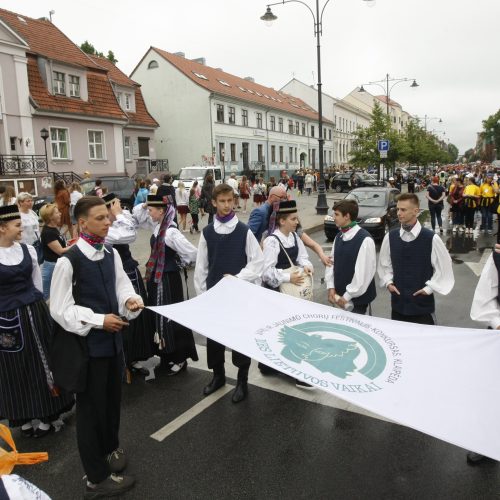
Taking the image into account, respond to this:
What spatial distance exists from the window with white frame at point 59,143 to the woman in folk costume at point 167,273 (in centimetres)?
2453

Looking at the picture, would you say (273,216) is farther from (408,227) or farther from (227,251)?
(408,227)

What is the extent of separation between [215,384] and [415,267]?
2276 mm

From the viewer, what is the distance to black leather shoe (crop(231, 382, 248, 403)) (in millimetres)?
4496

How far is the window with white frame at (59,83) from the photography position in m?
27.3

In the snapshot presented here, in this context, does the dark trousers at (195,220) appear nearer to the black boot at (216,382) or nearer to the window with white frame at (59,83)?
the black boot at (216,382)

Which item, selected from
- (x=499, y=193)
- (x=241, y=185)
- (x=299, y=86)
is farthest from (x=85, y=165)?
(x=299, y=86)

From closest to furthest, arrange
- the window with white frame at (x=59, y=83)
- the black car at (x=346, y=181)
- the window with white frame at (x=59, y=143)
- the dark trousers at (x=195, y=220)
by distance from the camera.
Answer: the dark trousers at (x=195, y=220), the window with white frame at (x=59, y=143), the window with white frame at (x=59, y=83), the black car at (x=346, y=181)

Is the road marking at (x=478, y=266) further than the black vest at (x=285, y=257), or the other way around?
the road marking at (x=478, y=266)

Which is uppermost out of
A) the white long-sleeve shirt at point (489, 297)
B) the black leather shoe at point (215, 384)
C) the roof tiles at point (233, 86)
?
the roof tiles at point (233, 86)

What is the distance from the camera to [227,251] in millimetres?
4504

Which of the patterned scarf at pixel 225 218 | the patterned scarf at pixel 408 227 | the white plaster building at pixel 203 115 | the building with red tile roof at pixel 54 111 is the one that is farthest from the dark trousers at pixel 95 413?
the white plaster building at pixel 203 115

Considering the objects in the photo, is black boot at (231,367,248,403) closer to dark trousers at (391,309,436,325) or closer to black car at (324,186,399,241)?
dark trousers at (391,309,436,325)

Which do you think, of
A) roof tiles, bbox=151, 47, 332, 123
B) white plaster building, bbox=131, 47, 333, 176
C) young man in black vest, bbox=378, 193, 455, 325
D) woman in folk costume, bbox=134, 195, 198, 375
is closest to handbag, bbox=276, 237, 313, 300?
young man in black vest, bbox=378, 193, 455, 325

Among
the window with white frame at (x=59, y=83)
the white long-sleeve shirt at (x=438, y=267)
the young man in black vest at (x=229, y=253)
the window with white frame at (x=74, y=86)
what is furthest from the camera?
the window with white frame at (x=74, y=86)
